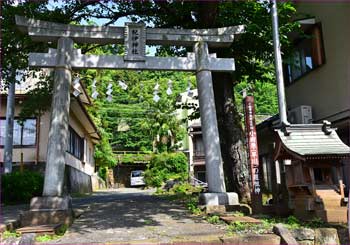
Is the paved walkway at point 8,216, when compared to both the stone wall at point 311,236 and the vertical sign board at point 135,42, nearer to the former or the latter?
the vertical sign board at point 135,42

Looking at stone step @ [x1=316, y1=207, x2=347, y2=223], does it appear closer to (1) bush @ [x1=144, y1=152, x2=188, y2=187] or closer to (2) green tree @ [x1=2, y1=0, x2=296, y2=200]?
(2) green tree @ [x1=2, y1=0, x2=296, y2=200]

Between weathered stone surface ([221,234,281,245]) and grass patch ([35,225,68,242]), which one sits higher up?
grass patch ([35,225,68,242])

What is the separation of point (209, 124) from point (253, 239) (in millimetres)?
4056

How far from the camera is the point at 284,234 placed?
272 inches

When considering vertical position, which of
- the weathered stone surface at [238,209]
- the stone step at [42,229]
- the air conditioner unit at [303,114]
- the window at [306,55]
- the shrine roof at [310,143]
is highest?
the window at [306,55]

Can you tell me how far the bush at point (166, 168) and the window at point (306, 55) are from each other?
21023 millimetres

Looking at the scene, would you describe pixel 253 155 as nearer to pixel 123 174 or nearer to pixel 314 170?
pixel 314 170

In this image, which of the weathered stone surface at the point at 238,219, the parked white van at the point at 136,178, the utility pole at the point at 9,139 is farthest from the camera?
the parked white van at the point at 136,178

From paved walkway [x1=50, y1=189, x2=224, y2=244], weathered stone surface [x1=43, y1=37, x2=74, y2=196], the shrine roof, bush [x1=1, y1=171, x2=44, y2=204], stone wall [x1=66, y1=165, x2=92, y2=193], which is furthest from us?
stone wall [x1=66, y1=165, x2=92, y2=193]

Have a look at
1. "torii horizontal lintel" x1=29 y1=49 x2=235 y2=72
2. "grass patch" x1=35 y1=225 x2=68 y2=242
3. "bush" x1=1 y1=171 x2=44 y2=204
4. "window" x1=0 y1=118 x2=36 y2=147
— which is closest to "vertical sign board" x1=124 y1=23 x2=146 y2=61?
"torii horizontal lintel" x1=29 y1=49 x2=235 y2=72

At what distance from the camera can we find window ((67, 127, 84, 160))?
23147 mm

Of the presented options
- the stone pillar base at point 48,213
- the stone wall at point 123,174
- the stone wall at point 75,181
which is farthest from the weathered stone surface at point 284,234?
the stone wall at point 123,174

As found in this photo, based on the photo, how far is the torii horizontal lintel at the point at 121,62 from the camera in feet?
32.0

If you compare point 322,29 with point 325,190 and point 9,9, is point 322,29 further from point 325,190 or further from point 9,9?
point 9,9
